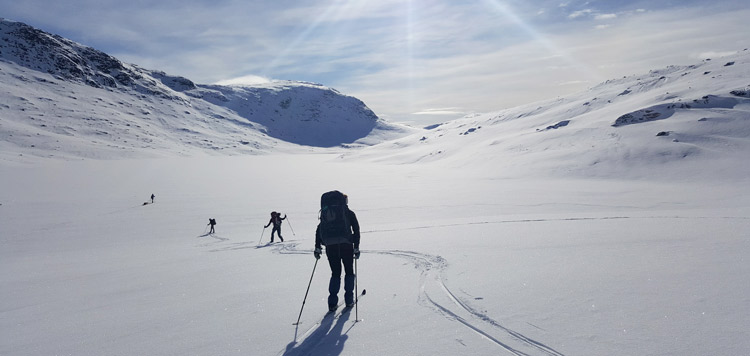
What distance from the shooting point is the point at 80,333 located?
6191 mm

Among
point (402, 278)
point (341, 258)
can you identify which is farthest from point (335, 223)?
point (402, 278)

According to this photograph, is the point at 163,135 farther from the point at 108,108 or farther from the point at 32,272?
the point at 32,272

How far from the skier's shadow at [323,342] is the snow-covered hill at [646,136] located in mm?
43330

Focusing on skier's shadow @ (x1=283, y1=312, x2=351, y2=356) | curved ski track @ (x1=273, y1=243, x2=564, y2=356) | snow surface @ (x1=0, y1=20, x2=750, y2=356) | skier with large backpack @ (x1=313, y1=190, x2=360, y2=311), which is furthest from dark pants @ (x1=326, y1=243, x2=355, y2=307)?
curved ski track @ (x1=273, y1=243, x2=564, y2=356)

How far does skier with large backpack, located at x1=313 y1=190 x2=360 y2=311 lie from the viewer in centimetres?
676

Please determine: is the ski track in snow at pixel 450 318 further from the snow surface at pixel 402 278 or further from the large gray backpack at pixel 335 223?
the large gray backpack at pixel 335 223

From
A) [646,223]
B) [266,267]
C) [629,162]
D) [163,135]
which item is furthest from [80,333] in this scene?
[163,135]

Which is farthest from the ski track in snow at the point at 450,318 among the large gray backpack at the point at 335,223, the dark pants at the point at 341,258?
the large gray backpack at the point at 335,223

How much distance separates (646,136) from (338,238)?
57642mm

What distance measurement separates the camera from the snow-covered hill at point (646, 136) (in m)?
42.3

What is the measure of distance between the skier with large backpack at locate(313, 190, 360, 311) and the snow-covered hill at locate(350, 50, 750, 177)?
42499 mm

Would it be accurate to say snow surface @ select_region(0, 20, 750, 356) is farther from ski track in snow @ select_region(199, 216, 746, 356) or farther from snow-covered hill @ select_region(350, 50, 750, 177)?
snow-covered hill @ select_region(350, 50, 750, 177)

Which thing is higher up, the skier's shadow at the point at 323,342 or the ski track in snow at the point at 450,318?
the skier's shadow at the point at 323,342

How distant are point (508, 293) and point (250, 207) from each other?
26.2 m
